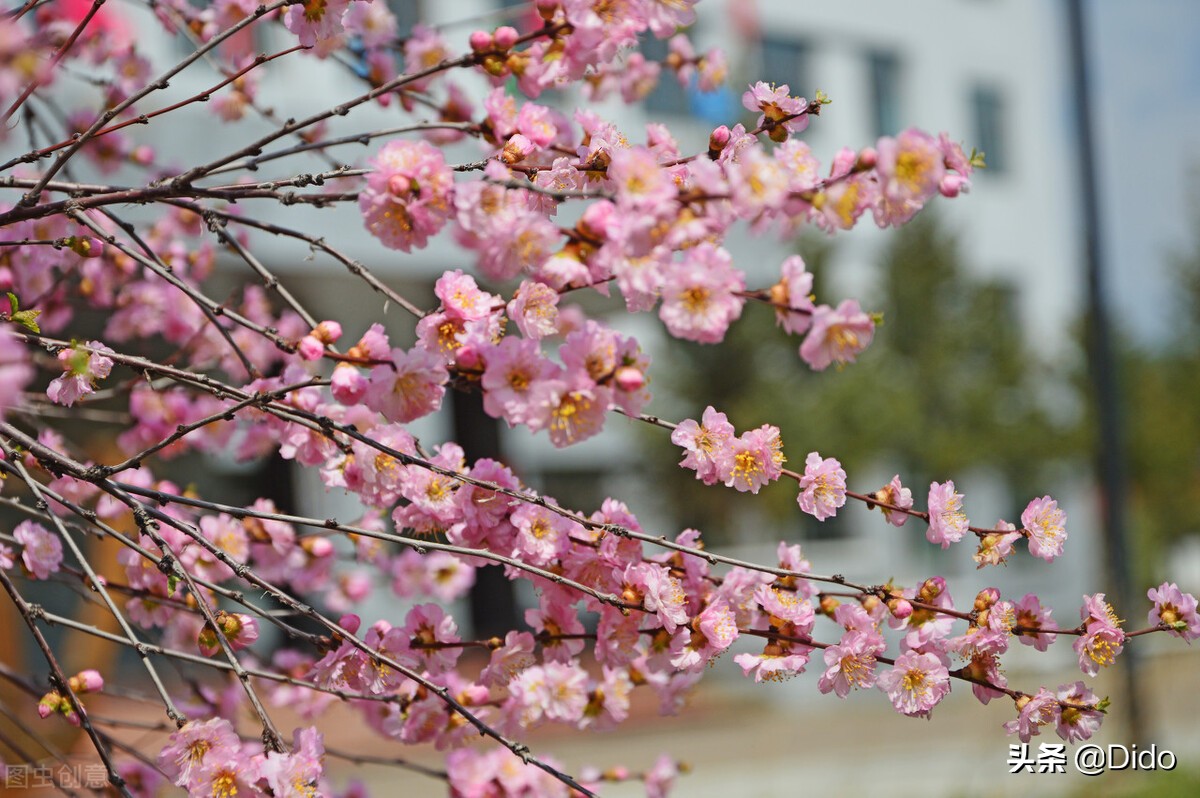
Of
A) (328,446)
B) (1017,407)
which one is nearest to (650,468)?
(1017,407)

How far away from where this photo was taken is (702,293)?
1354mm

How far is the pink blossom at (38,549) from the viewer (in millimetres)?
1929

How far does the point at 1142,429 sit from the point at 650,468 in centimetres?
684

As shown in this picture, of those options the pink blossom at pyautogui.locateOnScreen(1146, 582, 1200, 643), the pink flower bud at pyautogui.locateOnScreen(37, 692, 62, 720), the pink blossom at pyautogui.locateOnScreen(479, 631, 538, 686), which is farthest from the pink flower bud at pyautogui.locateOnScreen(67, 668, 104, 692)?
the pink blossom at pyautogui.locateOnScreen(1146, 582, 1200, 643)

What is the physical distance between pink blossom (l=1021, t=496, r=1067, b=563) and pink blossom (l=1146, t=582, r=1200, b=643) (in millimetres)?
148

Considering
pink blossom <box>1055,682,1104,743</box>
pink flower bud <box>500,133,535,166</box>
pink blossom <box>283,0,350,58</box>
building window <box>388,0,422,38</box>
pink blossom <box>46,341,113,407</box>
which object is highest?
building window <box>388,0,422,38</box>

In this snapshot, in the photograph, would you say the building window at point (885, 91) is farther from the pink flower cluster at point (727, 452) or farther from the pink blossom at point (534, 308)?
the pink blossom at point (534, 308)

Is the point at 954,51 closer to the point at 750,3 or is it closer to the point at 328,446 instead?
the point at 750,3

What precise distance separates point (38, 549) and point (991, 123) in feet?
57.2

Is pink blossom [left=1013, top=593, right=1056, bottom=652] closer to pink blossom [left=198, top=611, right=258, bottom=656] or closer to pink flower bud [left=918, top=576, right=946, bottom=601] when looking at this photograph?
pink flower bud [left=918, top=576, right=946, bottom=601]

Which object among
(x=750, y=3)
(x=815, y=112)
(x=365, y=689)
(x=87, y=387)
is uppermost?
(x=750, y=3)

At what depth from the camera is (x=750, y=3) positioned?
14.0 meters

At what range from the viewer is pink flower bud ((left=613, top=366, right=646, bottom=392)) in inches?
54.0

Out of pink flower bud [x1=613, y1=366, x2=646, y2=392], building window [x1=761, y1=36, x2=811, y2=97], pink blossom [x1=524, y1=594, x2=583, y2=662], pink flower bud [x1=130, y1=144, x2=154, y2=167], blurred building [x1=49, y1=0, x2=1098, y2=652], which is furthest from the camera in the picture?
building window [x1=761, y1=36, x2=811, y2=97]
